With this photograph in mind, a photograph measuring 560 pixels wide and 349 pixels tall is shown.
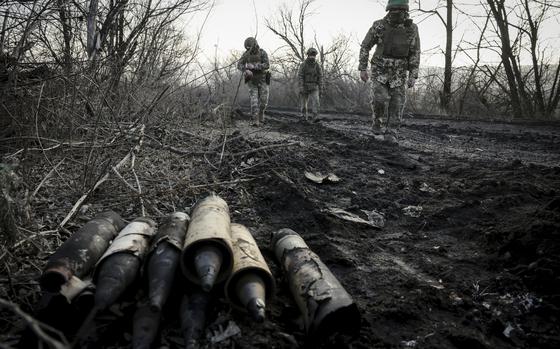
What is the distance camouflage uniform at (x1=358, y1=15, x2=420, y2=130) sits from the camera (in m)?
6.30

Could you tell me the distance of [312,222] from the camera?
3.19m

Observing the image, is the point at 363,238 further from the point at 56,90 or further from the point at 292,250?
the point at 56,90

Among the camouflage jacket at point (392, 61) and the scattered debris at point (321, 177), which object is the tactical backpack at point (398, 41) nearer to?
the camouflage jacket at point (392, 61)

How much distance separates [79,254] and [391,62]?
5777mm

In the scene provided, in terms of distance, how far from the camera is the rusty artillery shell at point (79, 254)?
5.56ft

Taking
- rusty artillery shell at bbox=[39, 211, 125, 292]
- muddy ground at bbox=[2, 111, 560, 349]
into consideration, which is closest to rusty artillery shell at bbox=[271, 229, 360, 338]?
muddy ground at bbox=[2, 111, 560, 349]

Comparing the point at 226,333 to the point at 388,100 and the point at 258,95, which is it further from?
the point at 258,95

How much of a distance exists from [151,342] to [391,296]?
131 centimetres

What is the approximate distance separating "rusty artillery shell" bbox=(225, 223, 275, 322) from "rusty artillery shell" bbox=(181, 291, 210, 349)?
0.12m

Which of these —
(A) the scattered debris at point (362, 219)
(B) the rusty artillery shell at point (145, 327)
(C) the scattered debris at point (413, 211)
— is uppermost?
(C) the scattered debris at point (413, 211)

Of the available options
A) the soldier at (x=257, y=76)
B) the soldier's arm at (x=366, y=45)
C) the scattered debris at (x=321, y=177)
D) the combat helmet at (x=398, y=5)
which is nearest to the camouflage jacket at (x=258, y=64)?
the soldier at (x=257, y=76)

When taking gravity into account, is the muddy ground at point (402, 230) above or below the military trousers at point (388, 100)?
below

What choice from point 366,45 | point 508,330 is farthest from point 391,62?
point 508,330

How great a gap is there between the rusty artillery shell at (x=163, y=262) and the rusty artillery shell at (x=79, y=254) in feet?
1.03
